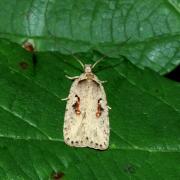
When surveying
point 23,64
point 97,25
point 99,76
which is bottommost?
point 99,76

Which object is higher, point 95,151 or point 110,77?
point 110,77

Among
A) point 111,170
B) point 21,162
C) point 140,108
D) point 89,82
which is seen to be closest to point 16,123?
point 21,162

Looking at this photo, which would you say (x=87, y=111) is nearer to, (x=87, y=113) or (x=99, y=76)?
(x=87, y=113)

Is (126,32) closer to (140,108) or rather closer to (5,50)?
(140,108)

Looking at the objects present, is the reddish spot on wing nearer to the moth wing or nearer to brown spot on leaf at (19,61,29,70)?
the moth wing

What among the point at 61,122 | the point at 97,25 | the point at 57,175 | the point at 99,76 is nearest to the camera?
the point at 57,175

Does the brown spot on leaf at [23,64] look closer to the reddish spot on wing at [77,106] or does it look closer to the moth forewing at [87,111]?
the moth forewing at [87,111]

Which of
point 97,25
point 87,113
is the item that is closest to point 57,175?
point 87,113

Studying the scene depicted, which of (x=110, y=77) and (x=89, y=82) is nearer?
(x=110, y=77)
